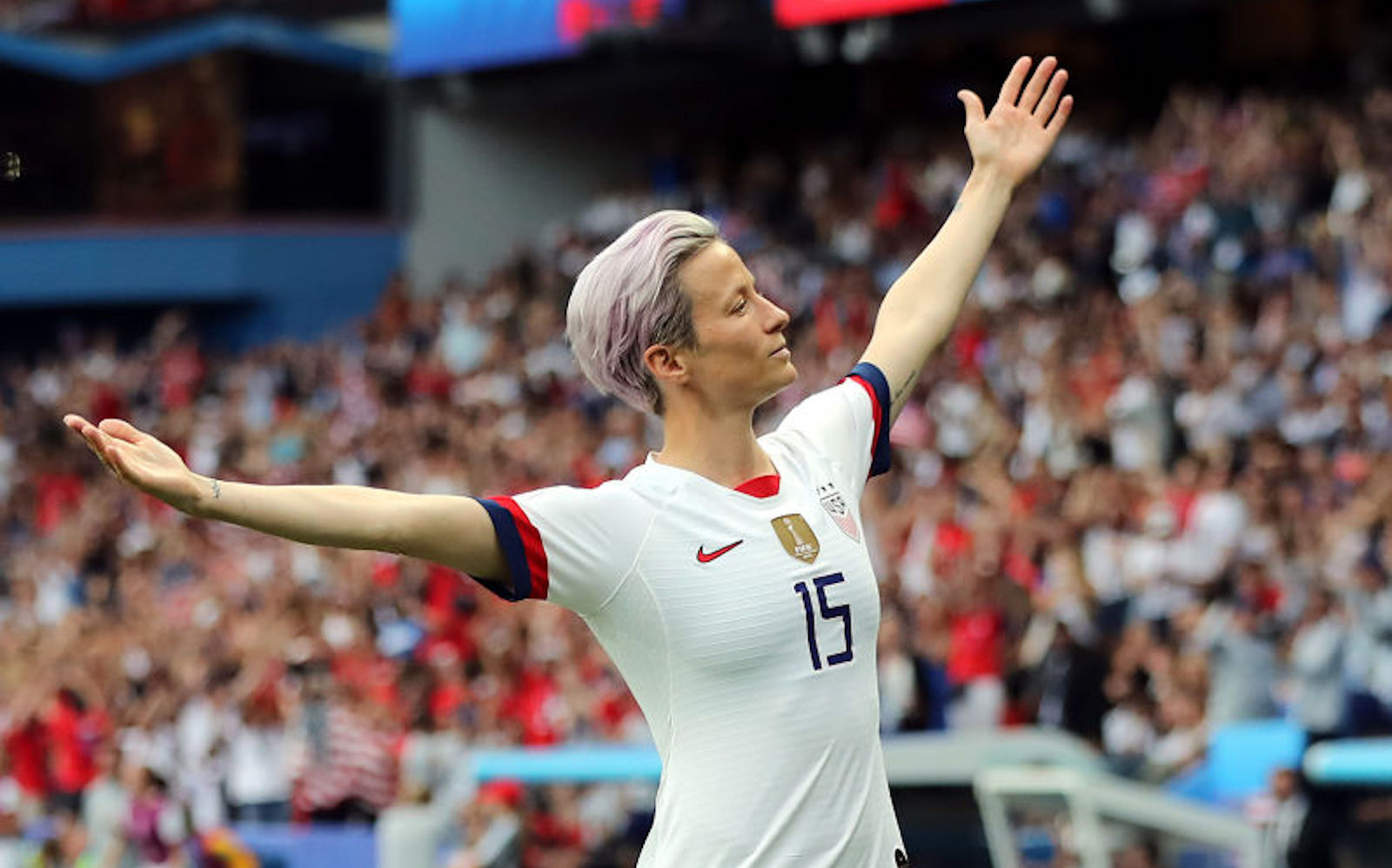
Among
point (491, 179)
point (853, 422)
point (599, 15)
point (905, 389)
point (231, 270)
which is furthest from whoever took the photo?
point (231, 270)

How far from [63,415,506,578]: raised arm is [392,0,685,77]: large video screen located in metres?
17.1

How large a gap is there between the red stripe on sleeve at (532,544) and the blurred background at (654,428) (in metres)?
1.46

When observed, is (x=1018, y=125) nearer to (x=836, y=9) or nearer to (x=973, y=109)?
(x=973, y=109)

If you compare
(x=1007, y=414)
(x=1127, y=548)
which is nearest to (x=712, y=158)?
(x=1007, y=414)

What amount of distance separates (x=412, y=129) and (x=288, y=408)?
21.9 ft

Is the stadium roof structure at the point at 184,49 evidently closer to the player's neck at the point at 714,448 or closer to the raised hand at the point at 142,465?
the player's neck at the point at 714,448

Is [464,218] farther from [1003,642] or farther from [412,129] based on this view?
[1003,642]

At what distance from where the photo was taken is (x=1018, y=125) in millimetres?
4586

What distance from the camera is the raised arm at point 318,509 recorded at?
3.42 m

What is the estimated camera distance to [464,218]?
27.1 m

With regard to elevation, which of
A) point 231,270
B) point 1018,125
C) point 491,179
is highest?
point 491,179

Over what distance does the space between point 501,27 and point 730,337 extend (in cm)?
1904

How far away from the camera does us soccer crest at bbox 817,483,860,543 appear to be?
152 inches

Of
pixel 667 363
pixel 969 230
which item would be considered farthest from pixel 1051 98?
pixel 667 363
